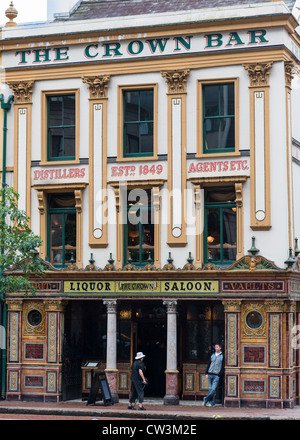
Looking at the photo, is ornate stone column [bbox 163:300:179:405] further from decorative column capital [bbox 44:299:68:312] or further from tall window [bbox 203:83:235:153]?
tall window [bbox 203:83:235:153]

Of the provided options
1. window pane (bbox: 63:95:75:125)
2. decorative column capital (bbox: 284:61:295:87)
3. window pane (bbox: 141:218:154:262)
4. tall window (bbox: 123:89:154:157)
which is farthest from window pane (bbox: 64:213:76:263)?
decorative column capital (bbox: 284:61:295:87)

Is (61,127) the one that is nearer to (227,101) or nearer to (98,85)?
(98,85)

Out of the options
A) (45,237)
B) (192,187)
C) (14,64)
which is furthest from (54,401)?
(14,64)

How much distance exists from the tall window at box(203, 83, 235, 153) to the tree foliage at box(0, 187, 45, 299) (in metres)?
6.09

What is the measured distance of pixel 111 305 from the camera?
3397 centimetres

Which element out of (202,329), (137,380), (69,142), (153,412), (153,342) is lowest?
(153,412)

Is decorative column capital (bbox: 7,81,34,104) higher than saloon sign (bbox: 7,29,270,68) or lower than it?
lower

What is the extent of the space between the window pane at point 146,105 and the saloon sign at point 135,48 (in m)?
1.20

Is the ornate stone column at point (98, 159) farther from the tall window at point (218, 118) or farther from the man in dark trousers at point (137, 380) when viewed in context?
the man in dark trousers at point (137, 380)

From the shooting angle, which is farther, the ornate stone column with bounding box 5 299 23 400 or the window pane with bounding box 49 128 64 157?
the window pane with bounding box 49 128 64 157

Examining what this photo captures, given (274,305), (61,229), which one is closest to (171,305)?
(274,305)

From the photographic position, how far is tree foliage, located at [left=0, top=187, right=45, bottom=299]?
3284 centimetres

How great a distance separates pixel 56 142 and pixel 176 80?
180 inches

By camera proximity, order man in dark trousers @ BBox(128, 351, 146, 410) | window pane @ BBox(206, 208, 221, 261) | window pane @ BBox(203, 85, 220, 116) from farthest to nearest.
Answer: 1. window pane @ BBox(203, 85, 220, 116)
2. window pane @ BBox(206, 208, 221, 261)
3. man in dark trousers @ BBox(128, 351, 146, 410)
